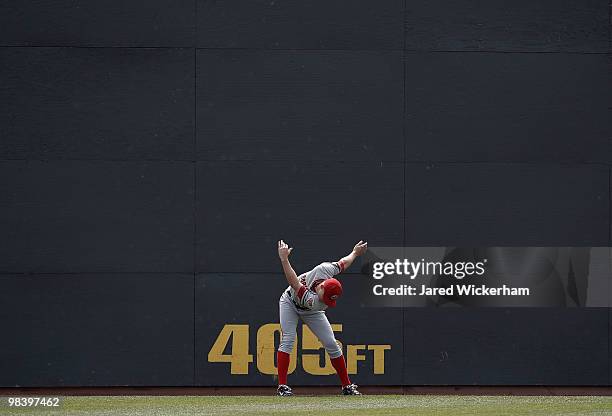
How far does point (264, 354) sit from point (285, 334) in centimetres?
162

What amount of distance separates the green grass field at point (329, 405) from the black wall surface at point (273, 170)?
1.13 m

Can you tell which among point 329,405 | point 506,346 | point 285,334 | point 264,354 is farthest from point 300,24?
point 329,405

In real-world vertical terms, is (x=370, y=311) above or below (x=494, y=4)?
below

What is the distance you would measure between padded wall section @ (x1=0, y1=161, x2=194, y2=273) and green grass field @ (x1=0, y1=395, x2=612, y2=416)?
1861 millimetres

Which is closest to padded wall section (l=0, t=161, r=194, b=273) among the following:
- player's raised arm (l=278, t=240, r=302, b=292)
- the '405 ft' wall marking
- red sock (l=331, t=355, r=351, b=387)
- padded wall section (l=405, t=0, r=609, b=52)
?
the '405 ft' wall marking

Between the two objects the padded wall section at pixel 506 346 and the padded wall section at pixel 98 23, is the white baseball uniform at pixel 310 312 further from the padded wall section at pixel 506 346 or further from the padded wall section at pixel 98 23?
the padded wall section at pixel 98 23

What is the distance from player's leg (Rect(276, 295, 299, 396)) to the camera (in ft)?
48.0

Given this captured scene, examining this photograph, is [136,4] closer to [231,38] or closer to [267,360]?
[231,38]

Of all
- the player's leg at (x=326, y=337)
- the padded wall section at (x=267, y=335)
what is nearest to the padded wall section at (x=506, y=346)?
the padded wall section at (x=267, y=335)

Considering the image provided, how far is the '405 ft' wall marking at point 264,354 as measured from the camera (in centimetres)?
1614

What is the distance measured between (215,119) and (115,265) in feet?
7.61

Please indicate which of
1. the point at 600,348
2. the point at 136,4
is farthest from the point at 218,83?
the point at 600,348

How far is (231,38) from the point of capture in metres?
16.1

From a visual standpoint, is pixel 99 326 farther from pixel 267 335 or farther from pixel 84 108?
pixel 84 108
